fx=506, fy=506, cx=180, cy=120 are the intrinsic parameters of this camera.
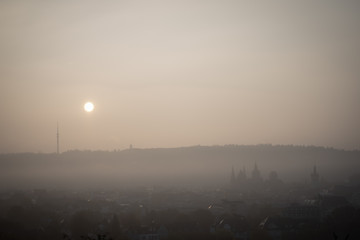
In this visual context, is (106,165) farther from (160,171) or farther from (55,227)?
(55,227)

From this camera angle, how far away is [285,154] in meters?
165

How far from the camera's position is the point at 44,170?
130125mm

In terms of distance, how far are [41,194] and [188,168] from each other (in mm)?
96622

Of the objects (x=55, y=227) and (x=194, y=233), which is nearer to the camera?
(x=194, y=233)

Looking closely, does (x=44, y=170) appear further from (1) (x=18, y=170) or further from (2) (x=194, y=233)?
(2) (x=194, y=233)

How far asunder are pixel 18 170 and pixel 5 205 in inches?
2794

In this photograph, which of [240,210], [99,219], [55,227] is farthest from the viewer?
[240,210]

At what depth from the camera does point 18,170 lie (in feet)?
392

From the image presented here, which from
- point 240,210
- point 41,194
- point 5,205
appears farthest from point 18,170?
point 240,210

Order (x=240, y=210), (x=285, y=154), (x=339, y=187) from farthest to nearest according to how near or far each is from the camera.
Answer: (x=285, y=154) → (x=339, y=187) → (x=240, y=210)

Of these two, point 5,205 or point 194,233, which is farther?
point 5,205

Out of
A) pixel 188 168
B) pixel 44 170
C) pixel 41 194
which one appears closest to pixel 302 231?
pixel 41 194

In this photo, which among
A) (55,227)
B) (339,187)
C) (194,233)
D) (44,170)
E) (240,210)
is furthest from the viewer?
(44,170)

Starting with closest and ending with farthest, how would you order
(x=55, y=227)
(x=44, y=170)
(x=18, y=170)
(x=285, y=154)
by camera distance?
(x=55, y=227), (x=18, y=170), (x=44, y=170), (x=285, y=154)
